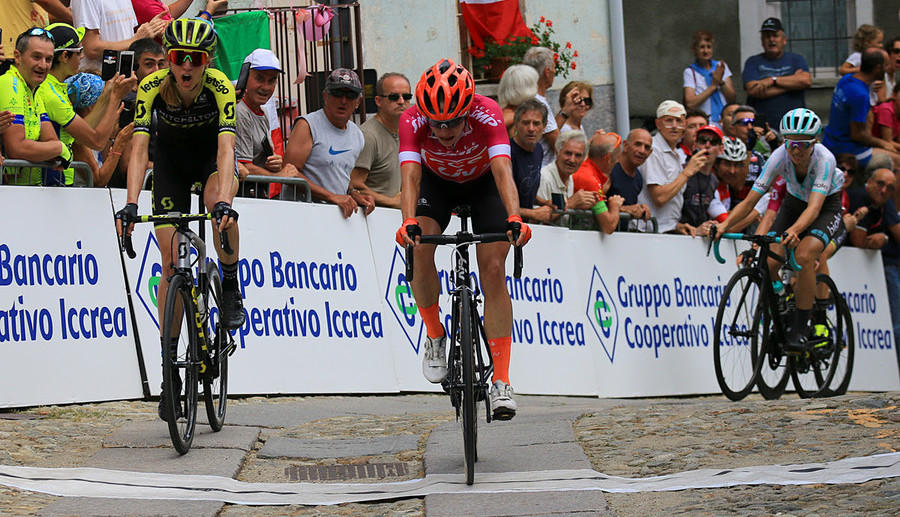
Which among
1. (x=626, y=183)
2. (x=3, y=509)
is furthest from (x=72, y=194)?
(x=626, y=183)

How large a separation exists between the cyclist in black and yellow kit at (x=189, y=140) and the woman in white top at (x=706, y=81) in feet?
34.5

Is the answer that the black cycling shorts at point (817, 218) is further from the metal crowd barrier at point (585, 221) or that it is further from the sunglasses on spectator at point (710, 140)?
the sunglasses on spectator at point (710, 140)

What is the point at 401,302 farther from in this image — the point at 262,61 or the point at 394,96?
the point at 262,61

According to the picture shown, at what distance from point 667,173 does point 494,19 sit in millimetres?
5559

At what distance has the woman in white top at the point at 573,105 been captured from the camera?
1420 cm

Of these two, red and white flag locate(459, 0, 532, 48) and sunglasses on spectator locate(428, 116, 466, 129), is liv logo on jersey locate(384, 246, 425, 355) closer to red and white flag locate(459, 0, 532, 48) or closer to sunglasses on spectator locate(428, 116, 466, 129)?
sunglasses on spectator locate(428, 116, 466, 129)

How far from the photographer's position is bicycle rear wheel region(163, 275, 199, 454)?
7.30 metres

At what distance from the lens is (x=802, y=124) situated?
1204 cm

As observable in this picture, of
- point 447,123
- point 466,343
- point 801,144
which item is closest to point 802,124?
point 801,144

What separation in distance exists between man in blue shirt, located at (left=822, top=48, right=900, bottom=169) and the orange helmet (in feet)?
34.2

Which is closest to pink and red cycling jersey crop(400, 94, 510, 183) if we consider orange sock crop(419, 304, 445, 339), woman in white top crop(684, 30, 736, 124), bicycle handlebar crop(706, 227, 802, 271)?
orange sock crop(419, 304, 445, 339)

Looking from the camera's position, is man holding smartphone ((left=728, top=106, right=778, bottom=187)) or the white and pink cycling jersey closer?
the white and pink cycling jersey

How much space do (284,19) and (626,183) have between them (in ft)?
13.6

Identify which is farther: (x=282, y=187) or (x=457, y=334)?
(x=282, y=187)
